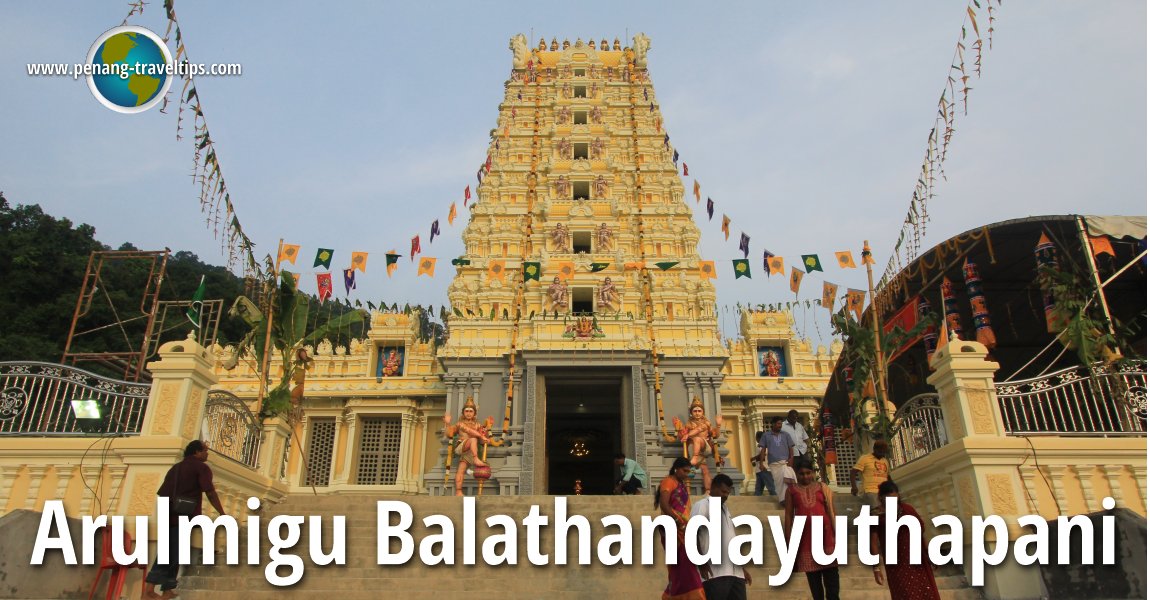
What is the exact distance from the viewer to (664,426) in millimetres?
17422

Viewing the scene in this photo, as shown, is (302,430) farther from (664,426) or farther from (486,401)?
(664,426)

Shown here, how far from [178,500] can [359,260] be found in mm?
12767

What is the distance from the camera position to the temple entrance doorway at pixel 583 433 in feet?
65.7

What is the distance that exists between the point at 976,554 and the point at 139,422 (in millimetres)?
9652

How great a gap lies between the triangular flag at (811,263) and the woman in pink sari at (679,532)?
13129mm

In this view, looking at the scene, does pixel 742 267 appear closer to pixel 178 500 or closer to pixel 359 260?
pixel 359 260

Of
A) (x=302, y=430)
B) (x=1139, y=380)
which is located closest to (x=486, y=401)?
(x=302, y=430)

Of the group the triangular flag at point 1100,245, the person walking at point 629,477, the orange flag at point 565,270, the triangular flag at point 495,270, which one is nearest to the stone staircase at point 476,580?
the person walking at point 629,477

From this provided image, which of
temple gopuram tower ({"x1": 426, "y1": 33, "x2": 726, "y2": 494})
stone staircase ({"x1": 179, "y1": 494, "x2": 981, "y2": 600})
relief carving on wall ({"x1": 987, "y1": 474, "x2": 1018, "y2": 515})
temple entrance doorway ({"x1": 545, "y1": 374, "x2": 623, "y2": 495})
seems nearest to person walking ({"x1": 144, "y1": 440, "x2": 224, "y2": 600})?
stone staircase ({"x1": 179, "y1": 494, "x2": 981, "y2": 600})

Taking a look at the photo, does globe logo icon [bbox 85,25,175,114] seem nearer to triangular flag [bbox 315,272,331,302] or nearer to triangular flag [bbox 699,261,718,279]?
triangular flag [bbox 315,272,331,302]

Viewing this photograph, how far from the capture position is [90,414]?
8.07 metres

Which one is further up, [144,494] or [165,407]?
[165,407]

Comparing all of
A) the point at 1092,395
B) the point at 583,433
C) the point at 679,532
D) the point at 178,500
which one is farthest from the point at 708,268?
the point at 178,500

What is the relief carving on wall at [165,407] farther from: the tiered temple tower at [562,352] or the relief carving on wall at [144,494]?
the tiered temple tower at [562,352]
